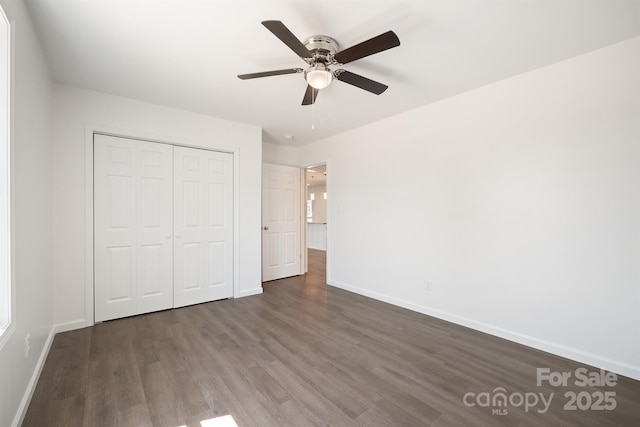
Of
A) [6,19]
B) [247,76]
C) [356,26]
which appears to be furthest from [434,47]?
[6,19]

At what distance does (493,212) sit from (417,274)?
3.81 ft

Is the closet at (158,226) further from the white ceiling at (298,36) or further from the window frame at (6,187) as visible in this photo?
the window frame at (6,187)

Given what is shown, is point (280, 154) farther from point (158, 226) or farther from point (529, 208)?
point (529, 208)

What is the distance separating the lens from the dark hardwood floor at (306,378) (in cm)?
166

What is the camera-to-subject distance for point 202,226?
3.67 meters

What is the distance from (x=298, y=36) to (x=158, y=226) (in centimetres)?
275

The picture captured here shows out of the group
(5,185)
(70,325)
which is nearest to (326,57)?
(5,185)

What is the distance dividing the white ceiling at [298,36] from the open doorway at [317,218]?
4.16 metres

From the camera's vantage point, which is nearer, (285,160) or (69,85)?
(69,85)

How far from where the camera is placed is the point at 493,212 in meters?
2.74

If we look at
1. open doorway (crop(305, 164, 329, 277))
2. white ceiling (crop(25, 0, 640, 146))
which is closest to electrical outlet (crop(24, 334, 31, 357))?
white ceiling (crop(25, 0, 640, 146))

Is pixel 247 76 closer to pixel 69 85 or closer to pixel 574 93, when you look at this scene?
pixel 69 85

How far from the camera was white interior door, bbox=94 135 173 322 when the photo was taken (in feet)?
9.81

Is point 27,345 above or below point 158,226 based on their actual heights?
below
